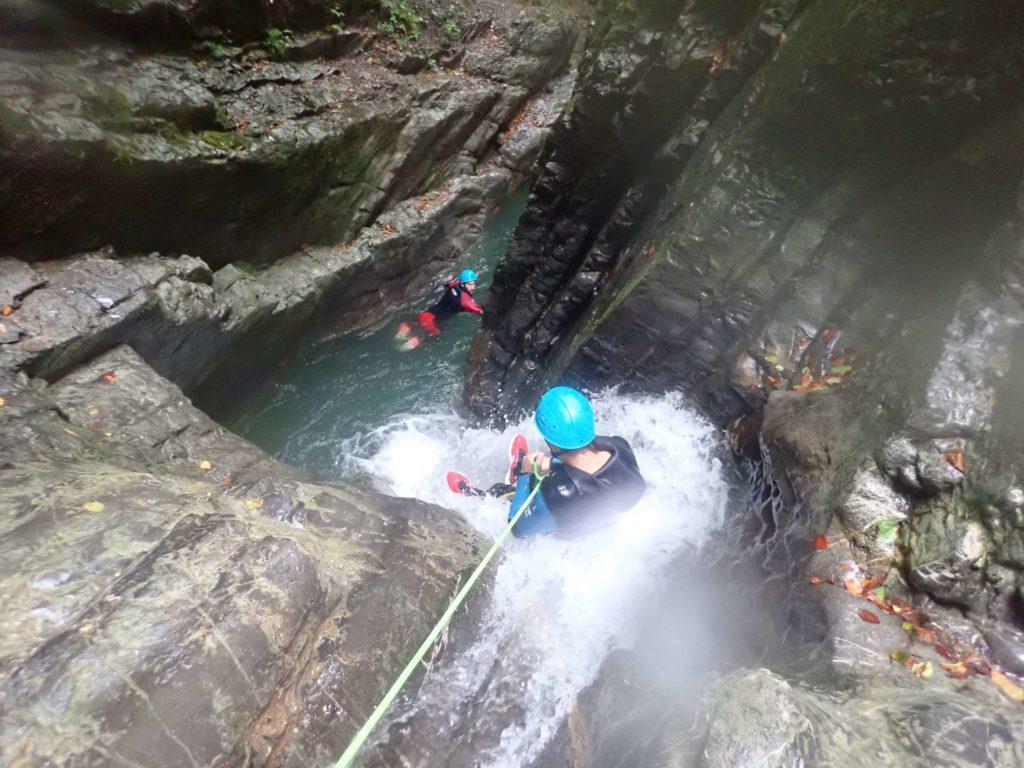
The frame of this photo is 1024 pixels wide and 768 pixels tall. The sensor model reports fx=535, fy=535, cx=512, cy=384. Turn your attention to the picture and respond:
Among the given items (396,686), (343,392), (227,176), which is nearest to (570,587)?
(396,686)

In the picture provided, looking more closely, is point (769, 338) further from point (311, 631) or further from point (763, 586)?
point (311, 631)

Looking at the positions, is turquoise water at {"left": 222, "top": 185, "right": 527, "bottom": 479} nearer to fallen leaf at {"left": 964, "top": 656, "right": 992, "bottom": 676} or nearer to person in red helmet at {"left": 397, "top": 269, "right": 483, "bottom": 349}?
person in red helmet at {"left": 397, "top": 269, "right": 483, "bottom": 349}

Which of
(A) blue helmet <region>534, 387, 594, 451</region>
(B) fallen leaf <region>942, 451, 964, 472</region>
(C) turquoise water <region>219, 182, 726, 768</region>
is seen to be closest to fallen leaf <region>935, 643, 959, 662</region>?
(B) fallen leaf <region>942, 451, 964, 472</region>

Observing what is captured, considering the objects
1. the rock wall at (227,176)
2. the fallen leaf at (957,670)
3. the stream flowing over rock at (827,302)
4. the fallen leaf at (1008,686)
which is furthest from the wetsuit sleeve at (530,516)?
the rock wall at (227,176)

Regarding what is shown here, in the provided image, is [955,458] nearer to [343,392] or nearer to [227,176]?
[343,392]

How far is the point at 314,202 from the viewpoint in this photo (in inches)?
376

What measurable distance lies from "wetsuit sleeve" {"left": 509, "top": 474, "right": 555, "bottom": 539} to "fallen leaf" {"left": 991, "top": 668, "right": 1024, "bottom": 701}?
259 centimetres

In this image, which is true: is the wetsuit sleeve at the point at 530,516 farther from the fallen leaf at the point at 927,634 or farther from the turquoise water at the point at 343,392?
the turquoise water at the point at 343,392

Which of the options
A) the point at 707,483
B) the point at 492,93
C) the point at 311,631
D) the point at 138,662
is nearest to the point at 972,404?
the point at 707,483

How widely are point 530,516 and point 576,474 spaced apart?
1.97ft

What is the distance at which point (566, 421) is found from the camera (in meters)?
3.95

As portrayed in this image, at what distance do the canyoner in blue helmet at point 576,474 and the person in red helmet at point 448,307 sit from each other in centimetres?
619

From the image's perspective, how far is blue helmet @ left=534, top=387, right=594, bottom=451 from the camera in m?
3.96

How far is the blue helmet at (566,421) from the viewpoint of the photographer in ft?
13.0
